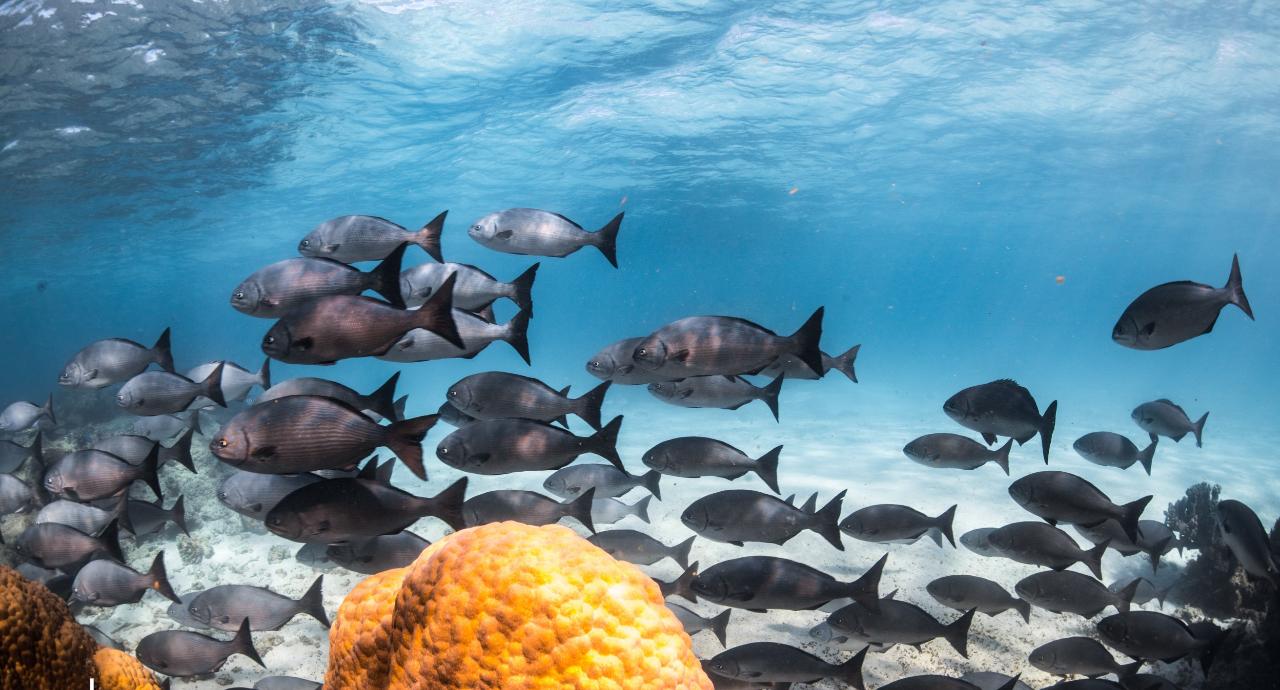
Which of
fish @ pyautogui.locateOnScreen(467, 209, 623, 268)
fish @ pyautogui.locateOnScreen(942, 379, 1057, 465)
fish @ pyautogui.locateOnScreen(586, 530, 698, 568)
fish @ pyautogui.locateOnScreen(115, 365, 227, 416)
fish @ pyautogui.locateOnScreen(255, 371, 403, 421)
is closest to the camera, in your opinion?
fish @ pyautogui.locateOnScreen(255, 371, 403, 421)

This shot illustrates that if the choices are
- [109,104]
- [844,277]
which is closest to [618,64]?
[109,104]

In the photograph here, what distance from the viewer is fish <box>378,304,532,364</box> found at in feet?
14.3

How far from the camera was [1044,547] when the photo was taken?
4773 mm

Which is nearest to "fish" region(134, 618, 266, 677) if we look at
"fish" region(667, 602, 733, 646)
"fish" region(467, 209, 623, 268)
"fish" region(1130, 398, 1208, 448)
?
"fish" region(667, 602, 733, 646)

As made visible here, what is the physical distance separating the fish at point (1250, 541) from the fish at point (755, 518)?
2809 mm

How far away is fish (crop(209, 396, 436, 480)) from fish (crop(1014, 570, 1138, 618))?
462 cm

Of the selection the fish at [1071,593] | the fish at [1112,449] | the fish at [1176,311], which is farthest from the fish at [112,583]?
the fish at [1112,449]

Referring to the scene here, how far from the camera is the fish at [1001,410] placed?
5094 millimetres

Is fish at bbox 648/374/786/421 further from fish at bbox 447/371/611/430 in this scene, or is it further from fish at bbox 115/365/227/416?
fish at bbox 115/365/227/416

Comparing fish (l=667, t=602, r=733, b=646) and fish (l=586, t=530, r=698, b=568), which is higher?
fish (l=667, t=602, r=733, b=646)

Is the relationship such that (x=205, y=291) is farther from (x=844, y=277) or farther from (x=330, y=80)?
(x=844, y=277)

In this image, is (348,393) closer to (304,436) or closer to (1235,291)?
(304,436)

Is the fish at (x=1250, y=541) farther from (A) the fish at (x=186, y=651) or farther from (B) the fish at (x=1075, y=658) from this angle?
(A) the fish at (x=186, y=651)

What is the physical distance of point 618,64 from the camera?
67.6 feet
